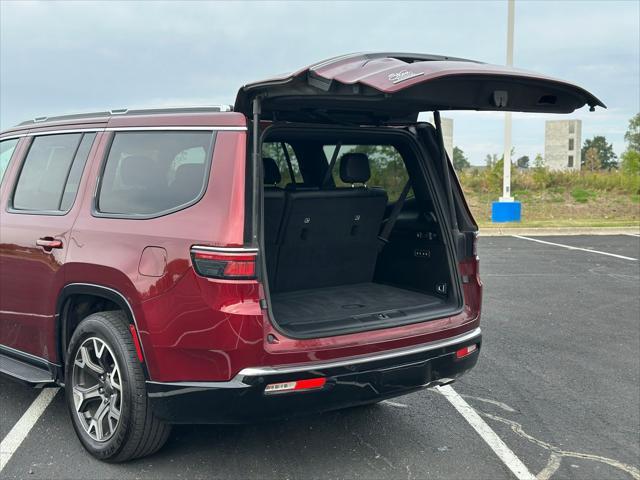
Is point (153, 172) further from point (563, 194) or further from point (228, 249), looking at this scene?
point (563, 194)

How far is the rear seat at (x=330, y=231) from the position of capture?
14.7 ft

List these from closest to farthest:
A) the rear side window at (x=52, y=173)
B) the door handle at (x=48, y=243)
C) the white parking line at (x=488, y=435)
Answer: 1. the white parking line at (x=488, y=435)
2. the door handle at (x=48, y=243)
3. the rear side window at (x=52, y=173)

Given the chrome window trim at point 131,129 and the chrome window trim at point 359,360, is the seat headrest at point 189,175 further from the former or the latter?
the chrome window trim at point 359,360

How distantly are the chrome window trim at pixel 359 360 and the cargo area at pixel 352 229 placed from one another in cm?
18

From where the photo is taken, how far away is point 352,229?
4758 mm

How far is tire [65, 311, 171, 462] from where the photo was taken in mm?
3620

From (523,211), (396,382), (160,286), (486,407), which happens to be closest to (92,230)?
(160,286)

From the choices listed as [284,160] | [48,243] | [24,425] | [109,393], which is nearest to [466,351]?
[284,160]

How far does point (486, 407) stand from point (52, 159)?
335cm

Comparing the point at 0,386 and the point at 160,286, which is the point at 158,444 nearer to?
the point at 160,286

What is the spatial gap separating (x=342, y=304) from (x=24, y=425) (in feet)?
6.99

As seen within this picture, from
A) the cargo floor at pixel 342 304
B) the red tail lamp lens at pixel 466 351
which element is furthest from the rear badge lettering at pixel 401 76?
the red tail lamp lens at pixel 466 351

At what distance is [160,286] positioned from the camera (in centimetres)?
345

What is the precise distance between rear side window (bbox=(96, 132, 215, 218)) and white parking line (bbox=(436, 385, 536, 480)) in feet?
7.44
